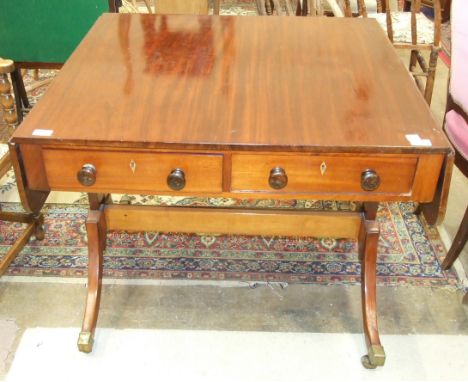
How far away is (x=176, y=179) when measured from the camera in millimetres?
1287

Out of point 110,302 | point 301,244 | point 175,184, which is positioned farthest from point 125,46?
point 301,244

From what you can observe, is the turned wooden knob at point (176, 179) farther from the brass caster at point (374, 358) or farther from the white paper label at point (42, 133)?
the brass caster at point (374, 358)

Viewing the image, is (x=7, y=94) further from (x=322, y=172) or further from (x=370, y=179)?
(x=370, y=179)

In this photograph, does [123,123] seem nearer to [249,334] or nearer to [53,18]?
[249,334]

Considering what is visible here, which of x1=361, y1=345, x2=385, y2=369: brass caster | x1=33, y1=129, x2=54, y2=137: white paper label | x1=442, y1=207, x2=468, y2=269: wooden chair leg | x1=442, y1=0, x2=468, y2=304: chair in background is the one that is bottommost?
x1=361, y1=345, x2=385, y2=369: brass caster

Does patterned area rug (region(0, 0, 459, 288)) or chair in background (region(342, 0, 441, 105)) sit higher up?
chair in background (region(342, 0, 441, 105))

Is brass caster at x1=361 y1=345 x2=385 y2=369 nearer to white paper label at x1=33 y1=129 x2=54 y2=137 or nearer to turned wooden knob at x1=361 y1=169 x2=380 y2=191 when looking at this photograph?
turned wooden knob at x1=361 y1=169 x2=380 y2=191

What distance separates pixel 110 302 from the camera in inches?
74.8

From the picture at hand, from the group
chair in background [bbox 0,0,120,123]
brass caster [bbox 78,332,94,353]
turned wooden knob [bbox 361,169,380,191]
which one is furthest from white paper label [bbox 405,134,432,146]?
chair in background [bbox 0,0,120,123]

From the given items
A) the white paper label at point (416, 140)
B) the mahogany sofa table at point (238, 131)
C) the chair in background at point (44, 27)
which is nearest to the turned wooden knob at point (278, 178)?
the mahogany sofa table at point (238, 131)

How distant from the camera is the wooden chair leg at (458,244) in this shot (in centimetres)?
190

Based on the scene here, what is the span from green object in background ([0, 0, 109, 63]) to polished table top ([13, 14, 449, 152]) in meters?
0.82

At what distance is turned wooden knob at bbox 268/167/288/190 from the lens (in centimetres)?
127

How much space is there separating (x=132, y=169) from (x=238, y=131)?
0.28 meters
